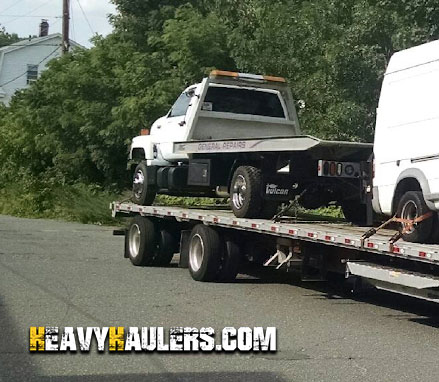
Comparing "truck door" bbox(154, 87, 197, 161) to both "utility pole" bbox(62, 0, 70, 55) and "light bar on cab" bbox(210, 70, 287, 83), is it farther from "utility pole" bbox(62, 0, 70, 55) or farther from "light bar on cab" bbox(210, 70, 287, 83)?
"utility pole" bbox(62, 0, 70, 55)

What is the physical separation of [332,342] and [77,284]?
521 centimetres

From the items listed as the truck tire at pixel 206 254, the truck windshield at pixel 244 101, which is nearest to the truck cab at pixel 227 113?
the truck windshield at pixel 244 101

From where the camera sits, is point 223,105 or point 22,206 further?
point 22,206

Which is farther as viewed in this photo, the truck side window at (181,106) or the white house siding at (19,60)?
the white house siding at (19,60)

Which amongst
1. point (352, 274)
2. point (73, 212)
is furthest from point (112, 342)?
point (73, 212)

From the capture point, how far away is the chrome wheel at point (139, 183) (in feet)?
55.1

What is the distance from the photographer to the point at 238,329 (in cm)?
947

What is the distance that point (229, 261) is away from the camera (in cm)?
1354

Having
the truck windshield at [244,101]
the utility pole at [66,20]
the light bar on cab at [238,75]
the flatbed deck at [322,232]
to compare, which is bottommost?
the flatbed deck at [322,232]

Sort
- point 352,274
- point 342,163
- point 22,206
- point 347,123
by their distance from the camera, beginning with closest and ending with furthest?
point 352,274 < point 342,163 < point 347,123 < point 22,206

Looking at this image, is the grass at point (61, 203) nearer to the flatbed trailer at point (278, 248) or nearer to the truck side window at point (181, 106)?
the flatbed trailer at point (278, 248)

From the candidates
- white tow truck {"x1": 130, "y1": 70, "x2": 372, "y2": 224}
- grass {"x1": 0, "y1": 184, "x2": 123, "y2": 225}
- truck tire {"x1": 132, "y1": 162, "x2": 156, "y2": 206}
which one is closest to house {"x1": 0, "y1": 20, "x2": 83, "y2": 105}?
grass {"x1": 0, "y1": 184, "x2": 123, "y2": 225}

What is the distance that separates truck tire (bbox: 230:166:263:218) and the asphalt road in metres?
1.13

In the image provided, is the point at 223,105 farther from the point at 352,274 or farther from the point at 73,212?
the point at 73,212
